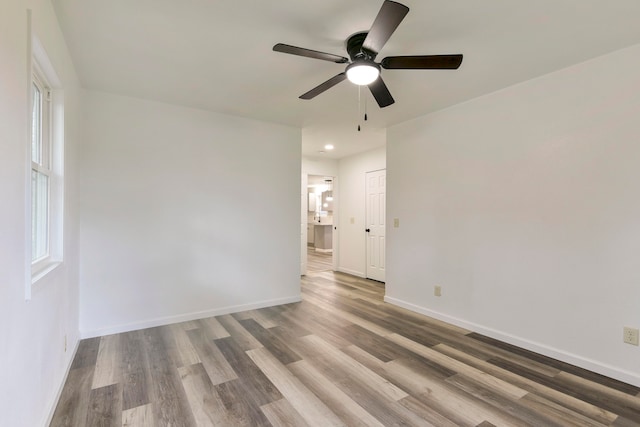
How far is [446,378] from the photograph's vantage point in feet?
7.72

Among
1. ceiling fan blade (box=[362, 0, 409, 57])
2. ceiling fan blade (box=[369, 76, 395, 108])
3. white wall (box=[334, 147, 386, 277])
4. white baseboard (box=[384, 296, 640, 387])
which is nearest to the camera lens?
ceiling fan blade (box=[362, 0, 409, 57])

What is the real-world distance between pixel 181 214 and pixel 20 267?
220cm

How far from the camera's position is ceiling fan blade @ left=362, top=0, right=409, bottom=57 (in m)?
1.48

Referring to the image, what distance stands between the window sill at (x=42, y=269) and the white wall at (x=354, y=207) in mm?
4682

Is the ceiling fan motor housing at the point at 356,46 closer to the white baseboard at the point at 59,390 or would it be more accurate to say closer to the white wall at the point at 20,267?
the white wall at the point at 20,267

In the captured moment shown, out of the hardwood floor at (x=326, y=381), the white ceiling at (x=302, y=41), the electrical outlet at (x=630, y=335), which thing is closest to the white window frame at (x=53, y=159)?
the white ceiling at (x=302, y=41)

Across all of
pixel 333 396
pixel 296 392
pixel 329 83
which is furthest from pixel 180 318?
pixel 329 83

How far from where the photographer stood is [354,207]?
623 cm

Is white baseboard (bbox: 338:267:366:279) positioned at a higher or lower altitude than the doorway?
lower

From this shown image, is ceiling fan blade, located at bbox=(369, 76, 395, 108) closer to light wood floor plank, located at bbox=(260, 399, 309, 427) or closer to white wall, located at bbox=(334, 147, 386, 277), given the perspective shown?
light wood floor plank, located at bbox=(260, 399, 309, 427)

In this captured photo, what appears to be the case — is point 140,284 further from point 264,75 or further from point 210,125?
point 264,75

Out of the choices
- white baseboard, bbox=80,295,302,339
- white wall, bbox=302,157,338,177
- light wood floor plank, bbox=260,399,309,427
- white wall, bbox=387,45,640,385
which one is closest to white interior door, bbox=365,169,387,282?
white wall, bbox=302,157,338,177

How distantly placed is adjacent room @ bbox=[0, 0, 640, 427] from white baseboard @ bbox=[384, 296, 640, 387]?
0.02 metres

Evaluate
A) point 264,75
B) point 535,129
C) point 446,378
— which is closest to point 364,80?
point 264,75
